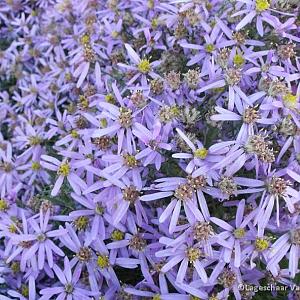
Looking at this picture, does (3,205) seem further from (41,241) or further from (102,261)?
(102,261)

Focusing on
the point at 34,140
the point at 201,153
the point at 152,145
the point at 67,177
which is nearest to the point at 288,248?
the point at 201,153

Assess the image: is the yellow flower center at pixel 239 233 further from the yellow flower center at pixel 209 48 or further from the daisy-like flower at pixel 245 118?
the yellow flower center at pixel 209 48

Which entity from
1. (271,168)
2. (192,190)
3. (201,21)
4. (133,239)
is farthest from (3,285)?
(201,21)

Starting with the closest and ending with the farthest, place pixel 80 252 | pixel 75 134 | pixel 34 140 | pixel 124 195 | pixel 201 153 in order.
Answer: pixel 201 153 → pixel 124 195 → pixel 80 252 → pixel 75 134 → pixel 34 140

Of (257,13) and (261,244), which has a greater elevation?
(257,13)

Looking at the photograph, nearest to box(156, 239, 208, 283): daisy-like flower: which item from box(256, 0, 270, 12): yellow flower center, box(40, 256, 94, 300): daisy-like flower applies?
box(40, 256, 94, 300): daisy-like flower

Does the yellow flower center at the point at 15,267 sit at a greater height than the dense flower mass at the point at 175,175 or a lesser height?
lesser

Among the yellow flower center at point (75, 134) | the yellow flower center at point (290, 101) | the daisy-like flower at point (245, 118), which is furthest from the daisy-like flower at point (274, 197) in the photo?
the yellow flower center at point (75, 134)
